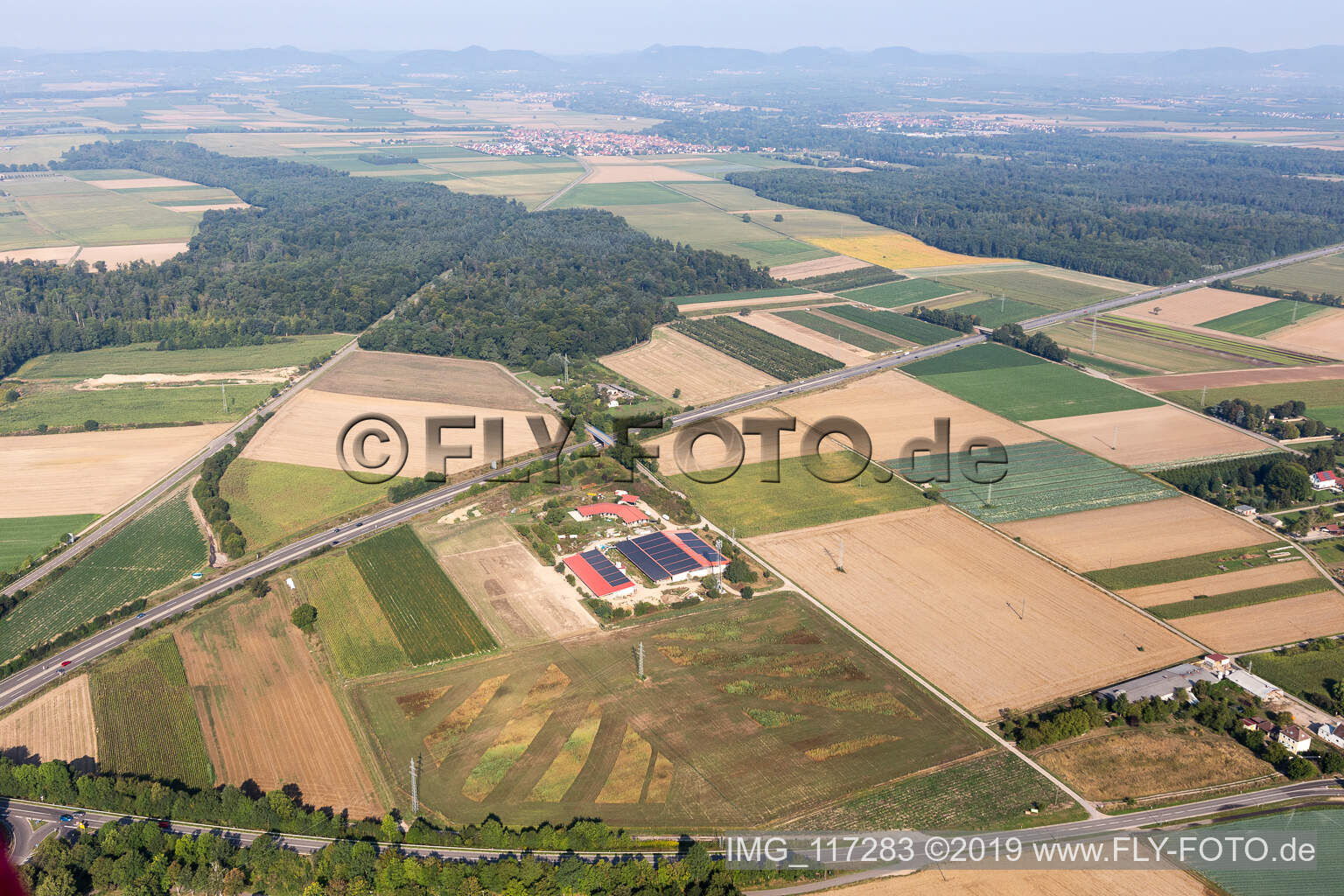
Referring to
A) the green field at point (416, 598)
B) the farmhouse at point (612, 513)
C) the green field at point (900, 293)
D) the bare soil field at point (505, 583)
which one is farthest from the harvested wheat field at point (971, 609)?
the green field at point (900, 293)

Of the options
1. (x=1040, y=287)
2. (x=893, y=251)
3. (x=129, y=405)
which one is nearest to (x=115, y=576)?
Answer: (x=129, y=405)

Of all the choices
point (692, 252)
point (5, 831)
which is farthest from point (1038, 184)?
point (5, 831)

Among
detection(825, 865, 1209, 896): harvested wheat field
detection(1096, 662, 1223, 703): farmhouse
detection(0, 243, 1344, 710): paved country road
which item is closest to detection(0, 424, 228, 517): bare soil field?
detection(0, 243, 1344, 710): paved country road

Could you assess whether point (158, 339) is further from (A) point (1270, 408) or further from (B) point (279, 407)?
(A) point (1270, 408)

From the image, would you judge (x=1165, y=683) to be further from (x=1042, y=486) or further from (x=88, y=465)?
(x=88, y=465)

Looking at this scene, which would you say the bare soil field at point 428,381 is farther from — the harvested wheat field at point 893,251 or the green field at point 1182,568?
the harvested wheat field at point 893,251
